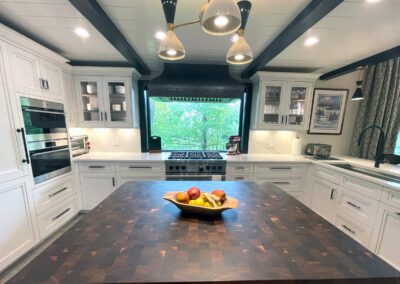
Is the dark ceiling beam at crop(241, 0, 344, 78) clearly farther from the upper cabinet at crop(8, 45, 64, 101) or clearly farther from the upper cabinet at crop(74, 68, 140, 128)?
the upper cabinet at crop(8, 45, 64, 101)

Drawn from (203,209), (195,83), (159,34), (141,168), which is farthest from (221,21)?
(141,168)

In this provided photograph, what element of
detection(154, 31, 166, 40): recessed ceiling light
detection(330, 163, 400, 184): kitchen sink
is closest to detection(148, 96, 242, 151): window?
detection(154, 31, 166, 40): recessed ceiling light

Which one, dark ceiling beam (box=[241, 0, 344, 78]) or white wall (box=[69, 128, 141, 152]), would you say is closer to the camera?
dark ceiling beam (box=[241, 0, 344, 78])

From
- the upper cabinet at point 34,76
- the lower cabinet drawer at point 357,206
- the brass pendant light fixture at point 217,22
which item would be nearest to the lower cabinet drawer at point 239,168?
the lower cabinet drawer at point 357,206

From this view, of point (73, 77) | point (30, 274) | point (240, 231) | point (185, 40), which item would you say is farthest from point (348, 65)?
point (73, 77)

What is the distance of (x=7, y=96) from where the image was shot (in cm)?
156

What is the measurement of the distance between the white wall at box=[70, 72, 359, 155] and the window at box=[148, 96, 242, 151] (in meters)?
0.42

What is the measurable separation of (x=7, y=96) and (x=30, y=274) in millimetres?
1766

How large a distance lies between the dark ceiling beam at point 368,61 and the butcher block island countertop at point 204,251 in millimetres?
2235

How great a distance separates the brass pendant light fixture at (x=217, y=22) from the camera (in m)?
0.73

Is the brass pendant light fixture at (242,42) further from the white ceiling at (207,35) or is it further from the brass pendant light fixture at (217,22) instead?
the white ceiling at (207,35)

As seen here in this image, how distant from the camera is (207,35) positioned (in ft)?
5.80

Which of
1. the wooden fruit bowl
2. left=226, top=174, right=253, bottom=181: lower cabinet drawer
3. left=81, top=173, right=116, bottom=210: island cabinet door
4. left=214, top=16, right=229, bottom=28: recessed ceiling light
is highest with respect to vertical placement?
left=214, top=16, right=229, bottom=28: recessed ceiling light

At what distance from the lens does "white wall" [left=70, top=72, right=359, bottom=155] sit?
293 centimetres
